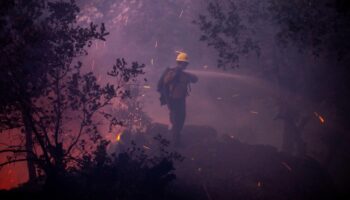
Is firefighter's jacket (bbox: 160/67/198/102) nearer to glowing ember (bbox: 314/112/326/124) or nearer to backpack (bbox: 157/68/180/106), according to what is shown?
backpack (bbox: 157/68/180/106)

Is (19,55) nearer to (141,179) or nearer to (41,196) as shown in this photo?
(41,196)

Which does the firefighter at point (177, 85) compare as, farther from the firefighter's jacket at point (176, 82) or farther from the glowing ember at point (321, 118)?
the glowing ember at point (321, 118)

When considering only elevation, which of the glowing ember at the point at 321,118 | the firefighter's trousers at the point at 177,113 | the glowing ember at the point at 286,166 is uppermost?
the firefighter's trousers at the point at 177,113

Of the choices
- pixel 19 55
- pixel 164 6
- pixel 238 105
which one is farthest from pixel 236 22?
pixel 164 6

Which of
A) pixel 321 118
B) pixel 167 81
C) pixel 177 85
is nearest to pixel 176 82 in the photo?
pixel 177 85

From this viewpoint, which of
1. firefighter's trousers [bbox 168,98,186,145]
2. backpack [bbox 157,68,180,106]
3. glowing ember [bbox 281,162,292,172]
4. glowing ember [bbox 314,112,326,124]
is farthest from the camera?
glowing ember [bbox 314,112,326,124]

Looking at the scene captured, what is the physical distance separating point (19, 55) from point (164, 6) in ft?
70.0

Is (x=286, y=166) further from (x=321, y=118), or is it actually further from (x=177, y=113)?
(x=321, y=118)

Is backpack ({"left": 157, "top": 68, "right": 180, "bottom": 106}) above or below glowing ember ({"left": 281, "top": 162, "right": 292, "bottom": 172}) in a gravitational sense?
above

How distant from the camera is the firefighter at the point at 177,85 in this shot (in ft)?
41.8

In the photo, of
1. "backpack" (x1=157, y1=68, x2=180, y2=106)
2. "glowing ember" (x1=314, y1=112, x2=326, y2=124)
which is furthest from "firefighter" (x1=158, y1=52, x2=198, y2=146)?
"glowing ember" (x1=314, y1=112, x2=326, y2=124)

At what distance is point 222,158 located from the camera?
40.2 feet

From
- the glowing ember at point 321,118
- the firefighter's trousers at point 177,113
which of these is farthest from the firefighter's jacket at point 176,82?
the glowing ember at point 321,118

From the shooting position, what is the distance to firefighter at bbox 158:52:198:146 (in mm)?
12727
